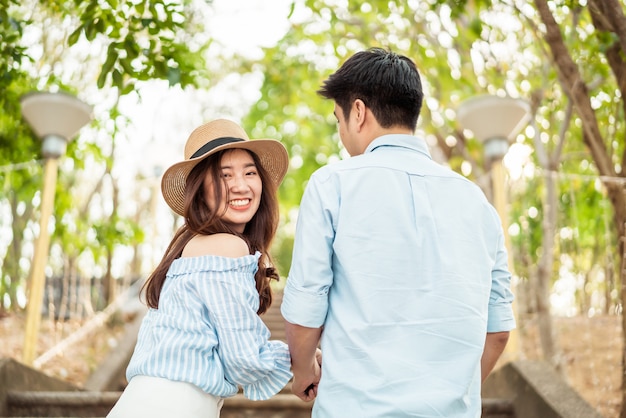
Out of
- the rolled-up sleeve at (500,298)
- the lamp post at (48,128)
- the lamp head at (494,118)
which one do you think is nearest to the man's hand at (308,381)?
the rolled-up sleeve at (500,298)

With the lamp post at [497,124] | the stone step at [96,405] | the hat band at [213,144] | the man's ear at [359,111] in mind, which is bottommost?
the stone step at [96,405]

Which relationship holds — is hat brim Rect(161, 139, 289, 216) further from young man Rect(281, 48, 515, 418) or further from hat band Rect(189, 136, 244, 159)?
young man Rect(281, 48, 515, 418)

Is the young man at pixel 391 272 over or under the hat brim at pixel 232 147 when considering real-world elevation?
under

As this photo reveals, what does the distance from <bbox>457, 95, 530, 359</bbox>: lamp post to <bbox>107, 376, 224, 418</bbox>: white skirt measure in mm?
3086

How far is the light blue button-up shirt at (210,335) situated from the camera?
5.96ft

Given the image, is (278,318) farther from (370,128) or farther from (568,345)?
(370,128)

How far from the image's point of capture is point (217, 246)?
1.96 m

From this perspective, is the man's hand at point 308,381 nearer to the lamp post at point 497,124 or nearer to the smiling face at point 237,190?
the smiling face at point 237,190

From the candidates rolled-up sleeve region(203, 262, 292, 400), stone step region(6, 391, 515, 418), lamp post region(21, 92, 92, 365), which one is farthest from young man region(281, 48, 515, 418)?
lamp post region(21, 92, 92, 365)

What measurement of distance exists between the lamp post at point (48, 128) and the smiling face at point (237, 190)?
251cm

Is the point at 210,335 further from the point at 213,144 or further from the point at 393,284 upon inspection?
the point at 213,144

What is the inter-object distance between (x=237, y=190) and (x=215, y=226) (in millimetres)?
156

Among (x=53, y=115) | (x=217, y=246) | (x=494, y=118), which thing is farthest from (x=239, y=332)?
(x=494, y=118)

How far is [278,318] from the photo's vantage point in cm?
681
